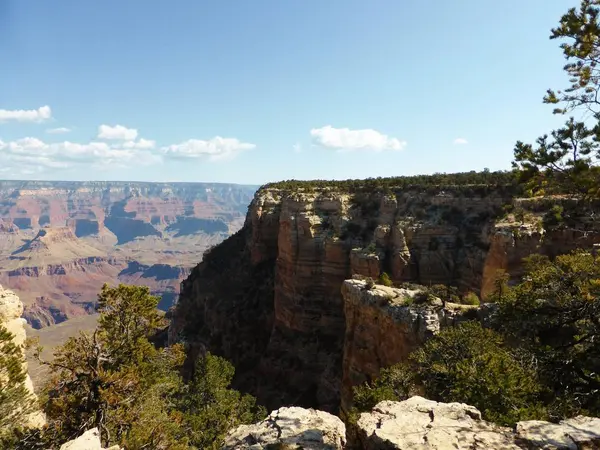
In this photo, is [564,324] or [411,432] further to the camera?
[564,324]

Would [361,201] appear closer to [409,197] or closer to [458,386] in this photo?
[409,197]

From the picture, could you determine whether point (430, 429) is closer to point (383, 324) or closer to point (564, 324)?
point (564, 324)

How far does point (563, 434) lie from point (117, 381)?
1718 cm

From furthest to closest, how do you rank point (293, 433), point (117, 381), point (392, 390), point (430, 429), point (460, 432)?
point (392, 390), point (117, 381), point (293, 433), point (430, 429), point (460, 432)

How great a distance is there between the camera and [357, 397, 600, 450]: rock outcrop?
32.6 ft

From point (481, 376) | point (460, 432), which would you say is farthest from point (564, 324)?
point (460, 432)

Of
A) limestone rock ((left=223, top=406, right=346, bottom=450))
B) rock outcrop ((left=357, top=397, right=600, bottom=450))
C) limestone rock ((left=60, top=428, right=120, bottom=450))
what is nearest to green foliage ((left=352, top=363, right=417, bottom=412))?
limestone rock ((left=223, top=406, right=346, bottom=450))

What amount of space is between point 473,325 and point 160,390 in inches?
738

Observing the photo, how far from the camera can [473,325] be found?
75.0 feet

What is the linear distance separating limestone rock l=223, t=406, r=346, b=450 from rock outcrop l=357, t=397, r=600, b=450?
1.15 meters

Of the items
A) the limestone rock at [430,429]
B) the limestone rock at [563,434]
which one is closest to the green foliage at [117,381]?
the limestone rock at [430,429]

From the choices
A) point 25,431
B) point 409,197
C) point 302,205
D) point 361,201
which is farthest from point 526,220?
point 25,431

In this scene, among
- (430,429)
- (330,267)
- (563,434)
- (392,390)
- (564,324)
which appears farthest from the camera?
(330,267)

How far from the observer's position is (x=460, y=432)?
1076 centimetres
